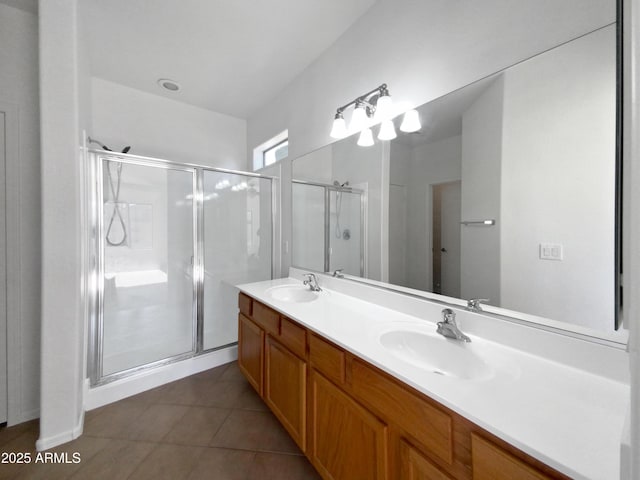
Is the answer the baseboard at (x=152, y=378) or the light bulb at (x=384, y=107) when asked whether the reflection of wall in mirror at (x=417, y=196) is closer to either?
the light bulb at (x=384, y=107)

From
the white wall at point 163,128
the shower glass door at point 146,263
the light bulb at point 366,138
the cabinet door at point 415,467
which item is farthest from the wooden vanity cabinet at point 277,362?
the white wall at point 163,128

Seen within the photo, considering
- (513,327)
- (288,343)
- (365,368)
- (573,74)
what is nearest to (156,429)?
(288,343)

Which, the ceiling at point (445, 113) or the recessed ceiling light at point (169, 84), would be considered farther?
the recessed ceiling light at point (169, 84)

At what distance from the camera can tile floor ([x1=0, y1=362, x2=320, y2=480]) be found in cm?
135

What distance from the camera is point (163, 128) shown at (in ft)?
8.78

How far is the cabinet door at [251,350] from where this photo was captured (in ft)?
5.65

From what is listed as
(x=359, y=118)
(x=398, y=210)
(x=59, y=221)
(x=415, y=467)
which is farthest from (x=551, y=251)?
(x=59, y=221)

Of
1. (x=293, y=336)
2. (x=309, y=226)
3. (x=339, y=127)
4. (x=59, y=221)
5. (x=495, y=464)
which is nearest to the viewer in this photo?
(x=495, y=464)

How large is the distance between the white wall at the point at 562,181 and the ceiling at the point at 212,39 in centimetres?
127

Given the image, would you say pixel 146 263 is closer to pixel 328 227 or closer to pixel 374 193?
pixel 328 227

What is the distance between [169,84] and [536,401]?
3.33m

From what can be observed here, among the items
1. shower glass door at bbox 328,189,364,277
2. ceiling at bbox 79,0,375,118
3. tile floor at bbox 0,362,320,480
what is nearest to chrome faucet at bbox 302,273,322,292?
shower glass door at bbox 328,189,364,277

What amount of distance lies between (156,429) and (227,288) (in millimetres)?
1354

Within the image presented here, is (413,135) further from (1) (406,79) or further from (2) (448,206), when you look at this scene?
(2) (448,206)
